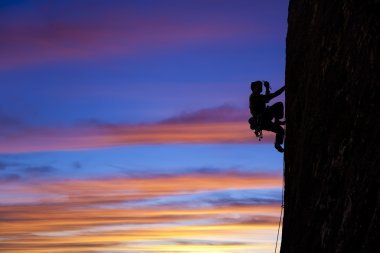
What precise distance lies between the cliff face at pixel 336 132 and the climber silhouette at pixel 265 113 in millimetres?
2394

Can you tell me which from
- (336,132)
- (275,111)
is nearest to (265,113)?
(275,111)

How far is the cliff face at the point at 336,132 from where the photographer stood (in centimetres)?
1275

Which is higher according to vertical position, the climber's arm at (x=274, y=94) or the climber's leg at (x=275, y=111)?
the climber's arm at (x=274, y=94)

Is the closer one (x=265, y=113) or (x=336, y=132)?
(x=336, y=132)

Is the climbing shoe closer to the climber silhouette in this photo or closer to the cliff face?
the climber silhouette

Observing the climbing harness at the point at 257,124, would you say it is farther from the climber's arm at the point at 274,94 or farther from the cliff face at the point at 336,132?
the cliff face at the point at 336,132

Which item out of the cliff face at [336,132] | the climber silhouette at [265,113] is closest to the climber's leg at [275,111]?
the climber silhouette at [265,113]

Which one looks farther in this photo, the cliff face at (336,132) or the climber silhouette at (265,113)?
the climber silhouette at (265,113)

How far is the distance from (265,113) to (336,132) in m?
9.38

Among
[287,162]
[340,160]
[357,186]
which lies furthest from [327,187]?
[287,162]

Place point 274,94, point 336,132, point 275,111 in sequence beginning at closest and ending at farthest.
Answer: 1. point 336,132
2. point 274,94
3. point 275,111

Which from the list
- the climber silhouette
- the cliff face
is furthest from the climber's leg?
the cliff face

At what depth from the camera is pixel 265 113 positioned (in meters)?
24.9

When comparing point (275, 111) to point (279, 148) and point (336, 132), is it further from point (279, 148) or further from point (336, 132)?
point (336, 132)
